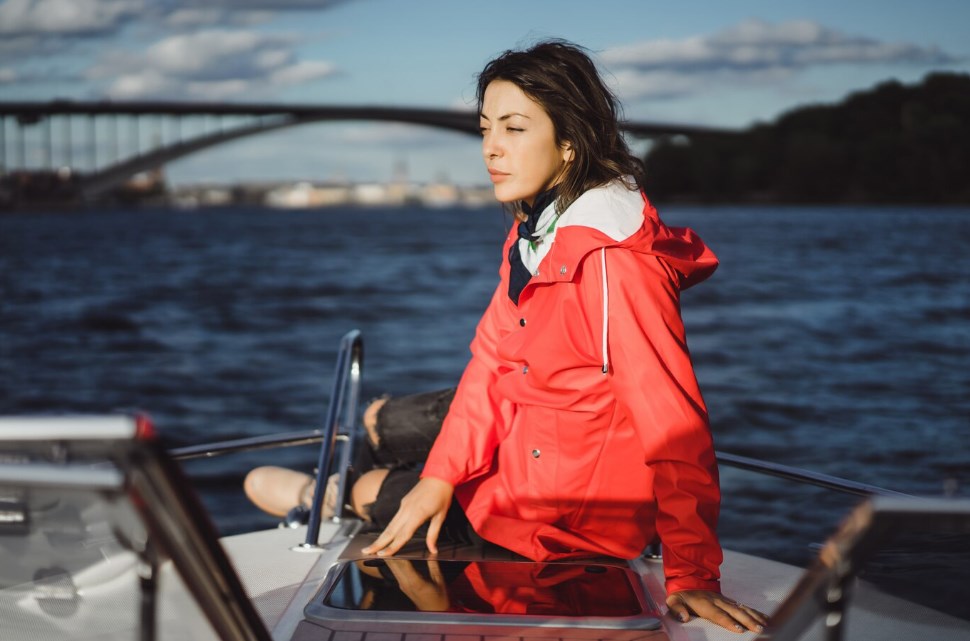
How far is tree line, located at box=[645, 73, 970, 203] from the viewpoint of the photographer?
17.4 meters

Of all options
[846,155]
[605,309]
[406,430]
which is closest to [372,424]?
[406,430]

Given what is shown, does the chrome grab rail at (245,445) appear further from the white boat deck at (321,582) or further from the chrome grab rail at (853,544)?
the chrome grab rail at (853,544)

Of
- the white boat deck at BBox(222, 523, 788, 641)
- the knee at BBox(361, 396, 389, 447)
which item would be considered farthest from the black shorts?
the white boat deck at BBox(222, 523, 788, 641)

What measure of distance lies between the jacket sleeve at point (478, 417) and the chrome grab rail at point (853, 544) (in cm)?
89

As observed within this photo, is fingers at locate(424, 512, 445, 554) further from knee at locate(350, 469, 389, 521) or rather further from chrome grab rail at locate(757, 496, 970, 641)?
chrome grab rail at locate(757, 496, 970, 641)

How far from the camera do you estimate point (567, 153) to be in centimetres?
154

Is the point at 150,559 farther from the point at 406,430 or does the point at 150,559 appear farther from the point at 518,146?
the point at 406,430

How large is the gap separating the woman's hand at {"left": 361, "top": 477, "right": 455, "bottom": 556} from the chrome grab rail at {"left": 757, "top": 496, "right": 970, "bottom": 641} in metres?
0.89

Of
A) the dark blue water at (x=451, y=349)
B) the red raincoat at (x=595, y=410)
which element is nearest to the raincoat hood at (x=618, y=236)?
the red raincoat at (x=595, y=410)

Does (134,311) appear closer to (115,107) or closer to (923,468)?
(923,468)

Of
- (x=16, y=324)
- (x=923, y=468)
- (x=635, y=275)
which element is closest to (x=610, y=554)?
(x=635, y=275)

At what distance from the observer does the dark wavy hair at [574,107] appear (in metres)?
1.50

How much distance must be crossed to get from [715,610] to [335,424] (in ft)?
3.06

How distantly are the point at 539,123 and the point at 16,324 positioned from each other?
42.1 ft
